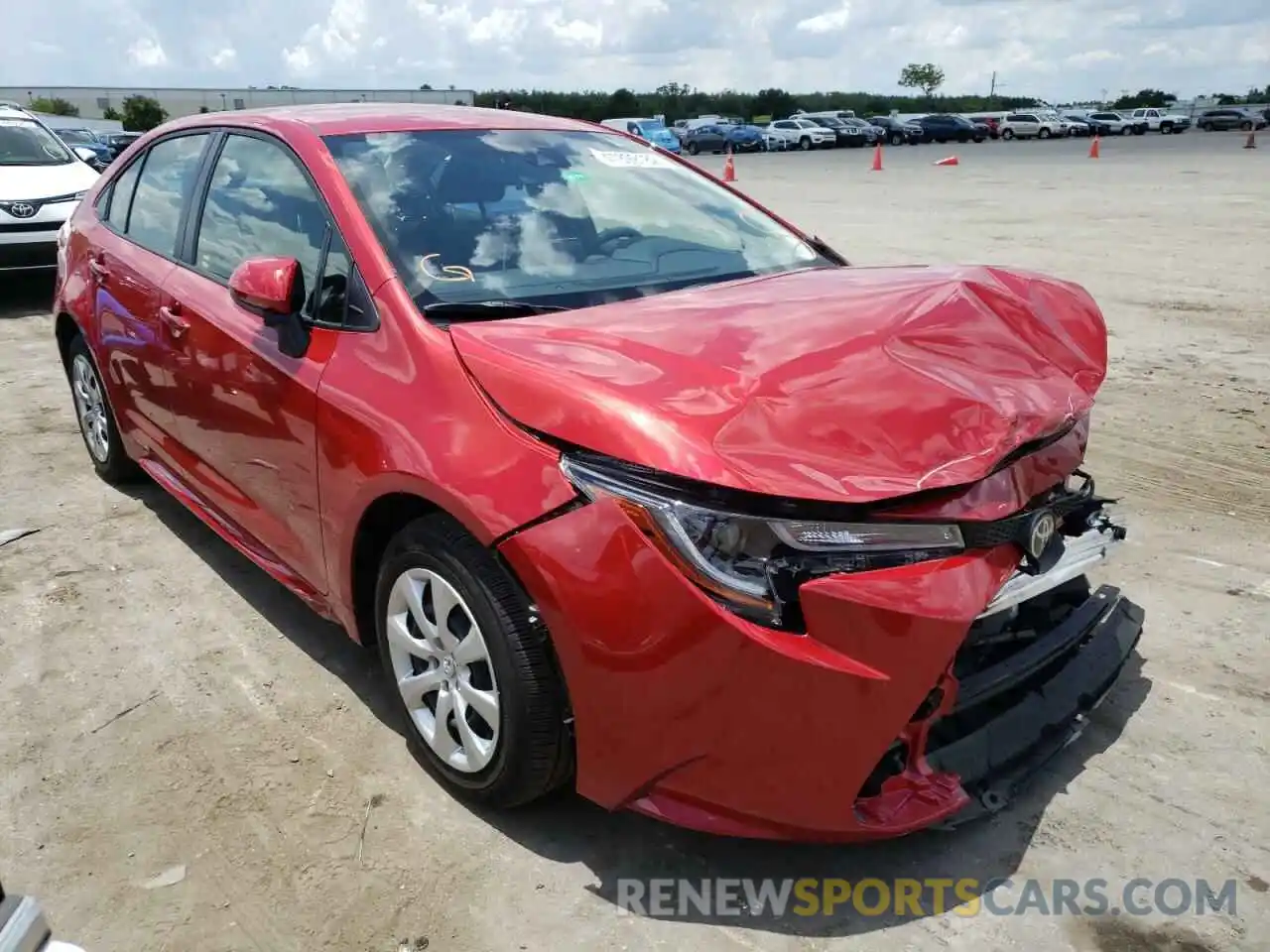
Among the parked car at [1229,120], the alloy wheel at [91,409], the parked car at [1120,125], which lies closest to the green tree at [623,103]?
the parked car at [1120,125]

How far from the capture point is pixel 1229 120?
50.4 metres

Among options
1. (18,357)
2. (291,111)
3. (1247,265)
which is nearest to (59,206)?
(18,357)

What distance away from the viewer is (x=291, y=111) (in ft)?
11.9

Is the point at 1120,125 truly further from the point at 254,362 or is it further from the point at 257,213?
the point at 254,362

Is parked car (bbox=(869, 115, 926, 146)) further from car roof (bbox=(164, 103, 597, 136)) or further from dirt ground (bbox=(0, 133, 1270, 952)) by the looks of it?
car roof (bbox=(164, 103, 597, 136))

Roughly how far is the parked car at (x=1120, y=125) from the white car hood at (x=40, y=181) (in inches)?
2095

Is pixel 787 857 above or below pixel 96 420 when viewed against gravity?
below

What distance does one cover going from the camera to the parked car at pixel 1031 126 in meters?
50.6

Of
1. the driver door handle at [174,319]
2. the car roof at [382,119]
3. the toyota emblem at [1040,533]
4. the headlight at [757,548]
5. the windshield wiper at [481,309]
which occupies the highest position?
the car roof at [382,119]

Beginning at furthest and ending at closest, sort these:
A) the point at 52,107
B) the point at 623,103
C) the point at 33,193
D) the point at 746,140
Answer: the point at 623,103, the point at 52,107, the point at 746,140, the point at 33,193

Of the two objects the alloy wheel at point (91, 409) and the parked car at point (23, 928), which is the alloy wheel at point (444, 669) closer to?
the parked car at point (23, 928)

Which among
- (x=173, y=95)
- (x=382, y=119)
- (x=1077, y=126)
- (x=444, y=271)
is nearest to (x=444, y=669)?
(x=444, y=271)

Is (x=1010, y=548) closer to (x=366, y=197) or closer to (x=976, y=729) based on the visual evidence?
(x=976, y=729)

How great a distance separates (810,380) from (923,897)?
1.22 metres
